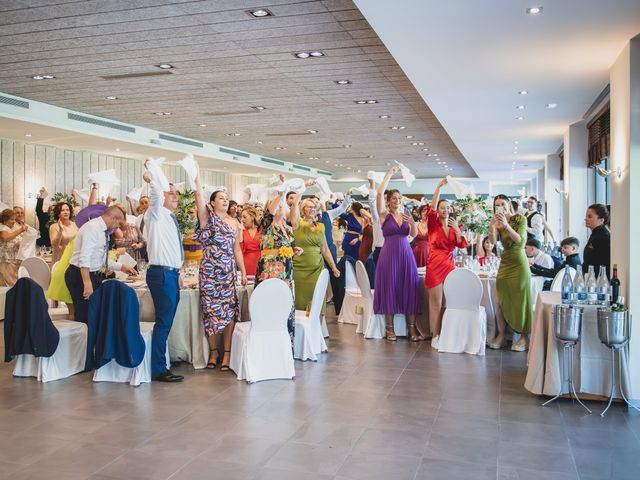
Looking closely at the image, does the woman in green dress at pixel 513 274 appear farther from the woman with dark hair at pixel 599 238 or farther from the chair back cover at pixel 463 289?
the woman with dark hair at pixel 599 238

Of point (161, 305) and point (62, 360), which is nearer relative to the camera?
point (161, 305)

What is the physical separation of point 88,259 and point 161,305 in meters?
0.82

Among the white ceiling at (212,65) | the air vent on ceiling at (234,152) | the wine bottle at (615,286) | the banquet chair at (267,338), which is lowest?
the banquet chair at (267,338)

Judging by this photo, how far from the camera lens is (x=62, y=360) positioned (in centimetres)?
571

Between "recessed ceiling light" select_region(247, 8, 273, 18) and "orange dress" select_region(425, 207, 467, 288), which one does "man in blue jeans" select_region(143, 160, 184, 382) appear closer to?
"recessed ceiling light" select_region(247, 8, 273, 18)

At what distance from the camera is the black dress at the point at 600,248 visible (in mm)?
5695

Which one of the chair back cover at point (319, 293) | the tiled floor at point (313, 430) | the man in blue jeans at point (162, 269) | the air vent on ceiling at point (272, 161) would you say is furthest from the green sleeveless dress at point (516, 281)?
the air vent on ceiling at point (272, 161)

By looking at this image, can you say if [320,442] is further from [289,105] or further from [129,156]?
[129,156]

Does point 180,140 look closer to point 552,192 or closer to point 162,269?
point 552,192

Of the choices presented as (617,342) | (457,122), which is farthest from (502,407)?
(457,122)

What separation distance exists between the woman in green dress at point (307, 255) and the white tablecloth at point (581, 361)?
2.60 m

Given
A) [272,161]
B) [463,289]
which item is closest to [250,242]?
[463,289]

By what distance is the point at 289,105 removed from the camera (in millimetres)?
11250

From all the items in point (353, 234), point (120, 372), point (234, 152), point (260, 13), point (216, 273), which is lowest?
point (120, 372)
